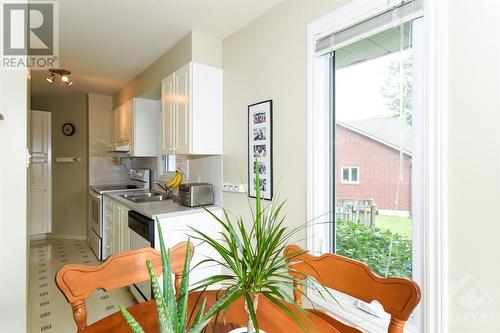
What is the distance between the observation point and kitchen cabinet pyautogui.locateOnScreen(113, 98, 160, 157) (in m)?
3.41

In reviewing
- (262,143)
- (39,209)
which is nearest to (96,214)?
(39,209)

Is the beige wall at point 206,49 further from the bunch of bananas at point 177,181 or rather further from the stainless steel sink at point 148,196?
the stainless steel sink at point 148,196

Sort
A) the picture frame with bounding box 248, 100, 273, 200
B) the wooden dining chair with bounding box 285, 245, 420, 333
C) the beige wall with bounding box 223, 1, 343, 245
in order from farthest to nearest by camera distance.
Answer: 1. the picture frame with bounding box 248, 100, 273, 200
2. the beige wall with bounding box 223, 1, 343, 245
3. the wooden dining chair with bounding box 285, 245, 420, 333

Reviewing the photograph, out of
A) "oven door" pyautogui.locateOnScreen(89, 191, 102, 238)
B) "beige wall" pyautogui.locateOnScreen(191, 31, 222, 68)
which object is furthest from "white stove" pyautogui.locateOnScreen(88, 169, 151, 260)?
"beige wall" pyautogui.locateOnScreen(191, 31, 222, 68)

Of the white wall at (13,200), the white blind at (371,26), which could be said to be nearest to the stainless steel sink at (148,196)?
the white wall at (13,200)

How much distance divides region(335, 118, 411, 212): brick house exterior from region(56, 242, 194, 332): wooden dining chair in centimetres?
104

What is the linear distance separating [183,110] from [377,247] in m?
1.87

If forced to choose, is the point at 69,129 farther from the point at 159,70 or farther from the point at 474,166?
the point at 474,166

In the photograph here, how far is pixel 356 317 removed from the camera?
142 centimetres

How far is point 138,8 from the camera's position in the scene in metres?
1.97

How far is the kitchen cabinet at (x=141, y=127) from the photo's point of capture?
11.2 feet

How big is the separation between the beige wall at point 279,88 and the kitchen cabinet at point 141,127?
1611 mm

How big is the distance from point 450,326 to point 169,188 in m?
2.83

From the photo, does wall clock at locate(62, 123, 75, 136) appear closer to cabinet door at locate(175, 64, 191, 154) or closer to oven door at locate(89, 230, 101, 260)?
oven door at locate(89, 230, 101, 260)
